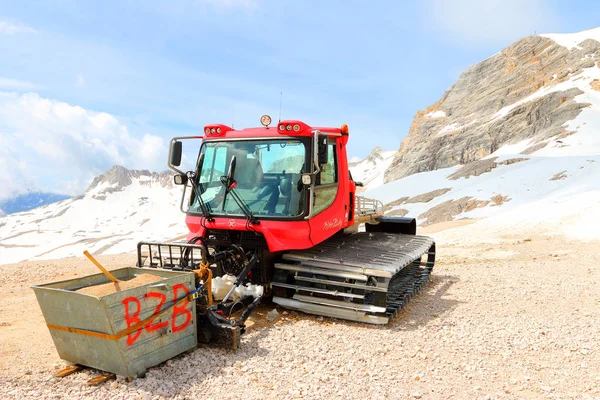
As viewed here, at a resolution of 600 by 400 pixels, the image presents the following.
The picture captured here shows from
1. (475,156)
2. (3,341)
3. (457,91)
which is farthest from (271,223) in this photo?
(457,91)

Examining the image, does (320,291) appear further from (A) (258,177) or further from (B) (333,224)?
(A) (258,177)

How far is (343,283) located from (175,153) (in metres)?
3.11

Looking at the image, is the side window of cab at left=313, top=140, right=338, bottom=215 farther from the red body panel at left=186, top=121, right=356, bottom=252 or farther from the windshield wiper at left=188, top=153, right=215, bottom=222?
the windshield wiper at left=188, top=153, right=215, bottom=222

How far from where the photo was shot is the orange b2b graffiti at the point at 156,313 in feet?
14.3

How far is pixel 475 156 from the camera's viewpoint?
2776 inches

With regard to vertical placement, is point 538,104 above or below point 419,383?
above

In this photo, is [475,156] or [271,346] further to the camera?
[475,156]

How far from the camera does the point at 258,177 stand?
697 centimetres

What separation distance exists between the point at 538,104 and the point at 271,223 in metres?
70.5

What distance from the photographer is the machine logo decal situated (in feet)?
23.6

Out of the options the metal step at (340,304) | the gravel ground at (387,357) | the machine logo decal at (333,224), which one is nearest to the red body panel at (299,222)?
the machine logo decal at (333,224)

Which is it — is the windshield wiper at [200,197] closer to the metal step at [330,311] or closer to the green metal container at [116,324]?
the metal step at [330,311]

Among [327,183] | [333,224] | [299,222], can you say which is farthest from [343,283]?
[327,183]

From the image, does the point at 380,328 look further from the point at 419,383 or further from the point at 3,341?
the point at 3,341
